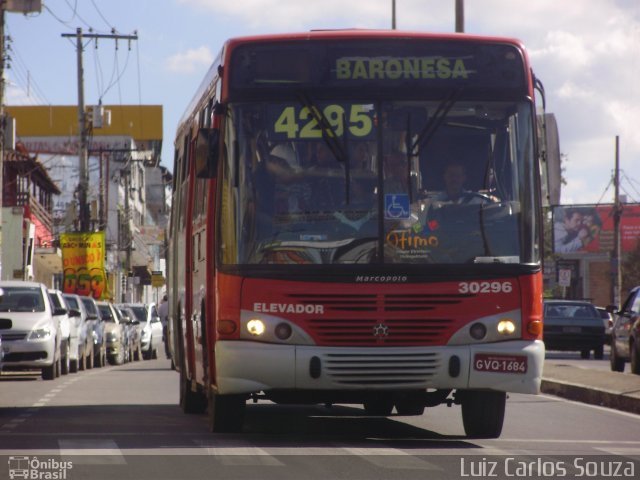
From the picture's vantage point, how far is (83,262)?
5644 centimetres

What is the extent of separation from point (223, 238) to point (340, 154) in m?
1.15

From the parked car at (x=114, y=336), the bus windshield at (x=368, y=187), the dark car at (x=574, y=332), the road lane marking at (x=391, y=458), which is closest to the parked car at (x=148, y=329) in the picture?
the parked car at (x=114, y=336)

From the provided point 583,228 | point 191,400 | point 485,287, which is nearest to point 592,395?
point 191,400

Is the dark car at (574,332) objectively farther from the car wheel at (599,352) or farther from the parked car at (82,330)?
the parked car at (82,330)

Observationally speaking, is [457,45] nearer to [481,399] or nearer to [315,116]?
[315,116]

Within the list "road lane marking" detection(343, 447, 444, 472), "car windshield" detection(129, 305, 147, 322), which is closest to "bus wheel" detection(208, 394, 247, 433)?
"road lane marking" detection(343, 447, 444, 472)

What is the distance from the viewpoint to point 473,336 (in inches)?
485

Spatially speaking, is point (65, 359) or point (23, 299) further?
point (65, 359)

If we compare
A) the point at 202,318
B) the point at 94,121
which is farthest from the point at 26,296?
the point at 94,121

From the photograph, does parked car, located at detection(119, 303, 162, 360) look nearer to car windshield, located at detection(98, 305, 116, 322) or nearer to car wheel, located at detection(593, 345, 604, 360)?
car windshield, located at detection(98, 305, 116, 322)

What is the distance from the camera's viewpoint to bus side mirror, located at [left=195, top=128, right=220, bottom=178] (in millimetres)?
12477

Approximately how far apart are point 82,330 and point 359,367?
20538 mm

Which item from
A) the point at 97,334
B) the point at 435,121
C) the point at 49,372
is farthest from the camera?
the point at 97,334

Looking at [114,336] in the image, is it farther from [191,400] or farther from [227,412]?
[227,412]
